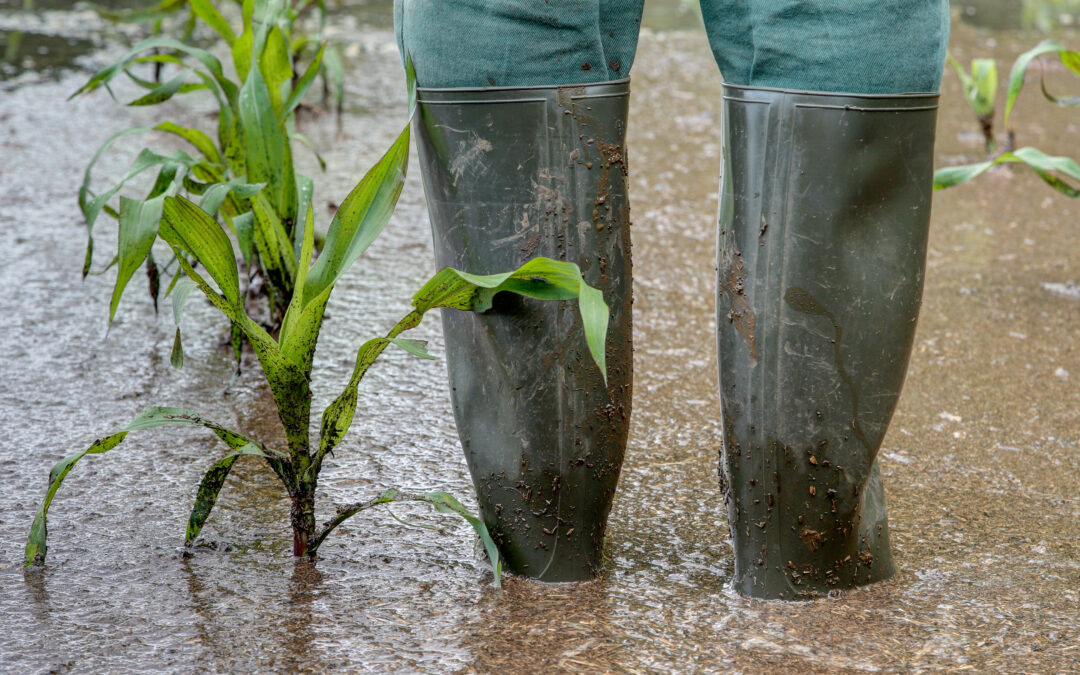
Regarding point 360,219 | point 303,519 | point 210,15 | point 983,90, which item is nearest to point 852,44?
point 360,219

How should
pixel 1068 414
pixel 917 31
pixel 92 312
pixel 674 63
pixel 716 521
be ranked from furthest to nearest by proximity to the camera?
pixel 674 63, pixel 92 312, pixel 1068 414, pixel 716 521, pixel 917 31

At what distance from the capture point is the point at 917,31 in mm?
1022

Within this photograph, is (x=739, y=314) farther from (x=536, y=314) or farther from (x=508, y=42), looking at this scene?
→ (x=508, y=42)

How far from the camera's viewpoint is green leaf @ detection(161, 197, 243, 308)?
115 centimetres

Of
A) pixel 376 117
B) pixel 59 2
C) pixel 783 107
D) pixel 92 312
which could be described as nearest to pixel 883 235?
pixel 783 107

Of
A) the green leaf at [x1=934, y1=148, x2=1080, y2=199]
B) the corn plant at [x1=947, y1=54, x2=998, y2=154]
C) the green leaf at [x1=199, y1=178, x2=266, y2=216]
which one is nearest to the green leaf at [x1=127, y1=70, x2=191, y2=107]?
the green leaf at [x1=199, y1=178, x2=266, y2=216]

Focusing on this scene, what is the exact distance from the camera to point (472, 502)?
4.36ft

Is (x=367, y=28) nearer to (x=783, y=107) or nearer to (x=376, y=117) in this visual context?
(x=376, y=117)

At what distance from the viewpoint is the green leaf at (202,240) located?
3.77 feet

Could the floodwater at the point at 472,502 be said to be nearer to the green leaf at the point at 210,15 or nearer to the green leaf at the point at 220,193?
the green leaf at the point at 220,193

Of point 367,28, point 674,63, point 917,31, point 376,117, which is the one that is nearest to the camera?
point 917,31

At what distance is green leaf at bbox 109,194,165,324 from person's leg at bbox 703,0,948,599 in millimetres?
592

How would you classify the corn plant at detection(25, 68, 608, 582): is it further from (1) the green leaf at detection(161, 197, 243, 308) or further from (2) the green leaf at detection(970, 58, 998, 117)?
(2) the green leaf at detection(970, 58, 998, 117)

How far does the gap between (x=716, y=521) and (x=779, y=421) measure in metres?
0.26
